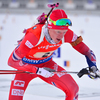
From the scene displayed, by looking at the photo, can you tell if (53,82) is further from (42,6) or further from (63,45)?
(42,6)

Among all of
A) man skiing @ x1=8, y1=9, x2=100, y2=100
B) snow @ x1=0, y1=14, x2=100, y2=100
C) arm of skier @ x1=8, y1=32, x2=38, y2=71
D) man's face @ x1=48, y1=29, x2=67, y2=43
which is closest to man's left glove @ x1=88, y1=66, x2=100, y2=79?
man skiing @ x1=8, y1=9, x2=100, y2=100

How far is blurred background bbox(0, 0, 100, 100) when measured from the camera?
3588 millimetres

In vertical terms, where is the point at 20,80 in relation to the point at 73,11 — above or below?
below

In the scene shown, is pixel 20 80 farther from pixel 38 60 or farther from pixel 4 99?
pixel 4 99

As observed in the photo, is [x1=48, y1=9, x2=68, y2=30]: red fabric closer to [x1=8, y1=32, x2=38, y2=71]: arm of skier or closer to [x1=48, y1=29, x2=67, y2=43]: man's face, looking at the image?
[x1=48, y1=29, x2=67, y2=43]: man's face

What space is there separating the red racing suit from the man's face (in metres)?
0.09

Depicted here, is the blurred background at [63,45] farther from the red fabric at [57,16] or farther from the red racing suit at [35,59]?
the red fabric at [57,16]

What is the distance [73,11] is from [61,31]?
11324mm

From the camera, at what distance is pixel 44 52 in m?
2.50

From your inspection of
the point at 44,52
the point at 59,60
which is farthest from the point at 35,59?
the point at 59,60

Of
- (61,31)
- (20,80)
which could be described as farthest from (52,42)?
(20,80)

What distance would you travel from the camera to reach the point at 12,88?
2.40 meters

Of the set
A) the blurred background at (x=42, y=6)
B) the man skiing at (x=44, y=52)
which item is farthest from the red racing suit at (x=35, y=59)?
the blurred background at (x=42, y=6)

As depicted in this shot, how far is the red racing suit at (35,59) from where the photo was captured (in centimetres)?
221
